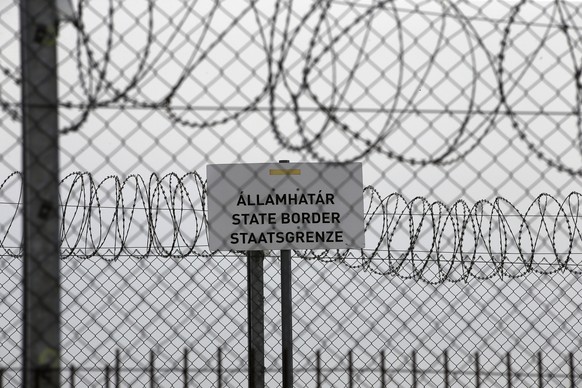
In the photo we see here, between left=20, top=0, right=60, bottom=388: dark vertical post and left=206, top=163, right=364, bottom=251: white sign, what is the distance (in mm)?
2486

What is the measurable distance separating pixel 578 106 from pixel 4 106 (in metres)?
2.39

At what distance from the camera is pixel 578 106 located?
4168 millimetres

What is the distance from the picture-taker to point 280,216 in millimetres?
5551

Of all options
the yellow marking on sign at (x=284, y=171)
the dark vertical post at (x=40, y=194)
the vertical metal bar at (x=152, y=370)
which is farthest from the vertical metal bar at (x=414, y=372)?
the dark vertical post at (x=40, y=194)

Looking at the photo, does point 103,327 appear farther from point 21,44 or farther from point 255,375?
point 21,44

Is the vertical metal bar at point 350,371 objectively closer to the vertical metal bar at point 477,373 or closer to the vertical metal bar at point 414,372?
the vertical metal bar at point 414,372

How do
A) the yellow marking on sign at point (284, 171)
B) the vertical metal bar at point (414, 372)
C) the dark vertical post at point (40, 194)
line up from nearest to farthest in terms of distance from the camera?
the dark vertical post at point (40, 194)
the yellow marking on sign at point (284, 171)
the vertical metal bar at point (414, 372)

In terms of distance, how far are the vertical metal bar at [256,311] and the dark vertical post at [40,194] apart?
2.49 meters

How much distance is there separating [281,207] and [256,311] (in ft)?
2.01

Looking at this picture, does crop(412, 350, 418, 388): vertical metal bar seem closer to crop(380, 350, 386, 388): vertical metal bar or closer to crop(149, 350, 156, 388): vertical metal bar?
crop(380, 350, 386, 388): vertical metal bar

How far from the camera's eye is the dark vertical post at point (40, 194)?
296 centimetres

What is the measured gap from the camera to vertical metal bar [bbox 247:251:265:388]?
543 cm

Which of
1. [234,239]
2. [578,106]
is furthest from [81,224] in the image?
[578,106]

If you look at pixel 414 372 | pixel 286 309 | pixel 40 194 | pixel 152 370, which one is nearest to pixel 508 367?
pixel 414 372
